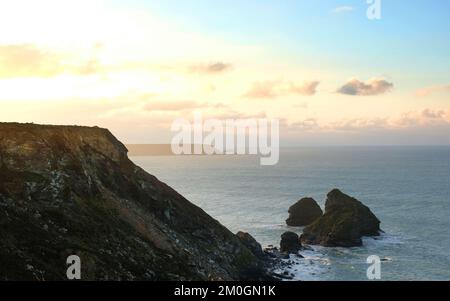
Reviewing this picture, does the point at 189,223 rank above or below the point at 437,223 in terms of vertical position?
above

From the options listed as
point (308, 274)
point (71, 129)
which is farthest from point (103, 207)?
point (308, 274)

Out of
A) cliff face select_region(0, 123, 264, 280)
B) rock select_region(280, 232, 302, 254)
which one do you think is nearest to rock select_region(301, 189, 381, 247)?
rock select_region(280, 232, 302, 254)

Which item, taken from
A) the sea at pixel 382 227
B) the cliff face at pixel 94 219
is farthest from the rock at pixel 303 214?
the cliff face at pixel 94 219

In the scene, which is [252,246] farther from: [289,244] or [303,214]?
[303,214]

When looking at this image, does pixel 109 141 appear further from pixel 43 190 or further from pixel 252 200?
pixel 252 200

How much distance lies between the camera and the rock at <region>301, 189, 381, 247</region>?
309 feet

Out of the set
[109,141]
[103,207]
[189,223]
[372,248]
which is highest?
[109,141]

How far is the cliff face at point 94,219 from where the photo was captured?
3828 cm

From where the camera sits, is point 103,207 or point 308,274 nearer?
point 103,207

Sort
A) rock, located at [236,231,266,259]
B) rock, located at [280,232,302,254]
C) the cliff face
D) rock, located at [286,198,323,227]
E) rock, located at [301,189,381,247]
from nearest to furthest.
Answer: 1. the cliff face
2. rock, located at [236,231,266,259]
3. rock, located at [280,232,302,254]
4. rock, located at [301,189,381,247]
5. rock, located at [286,198,323,227]

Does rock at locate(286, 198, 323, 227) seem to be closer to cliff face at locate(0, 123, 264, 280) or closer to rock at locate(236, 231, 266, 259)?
rock at locate(236, 231, 266, 259)

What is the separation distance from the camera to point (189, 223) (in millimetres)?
67500

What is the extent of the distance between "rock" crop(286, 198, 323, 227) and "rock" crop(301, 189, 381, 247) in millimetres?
14646
